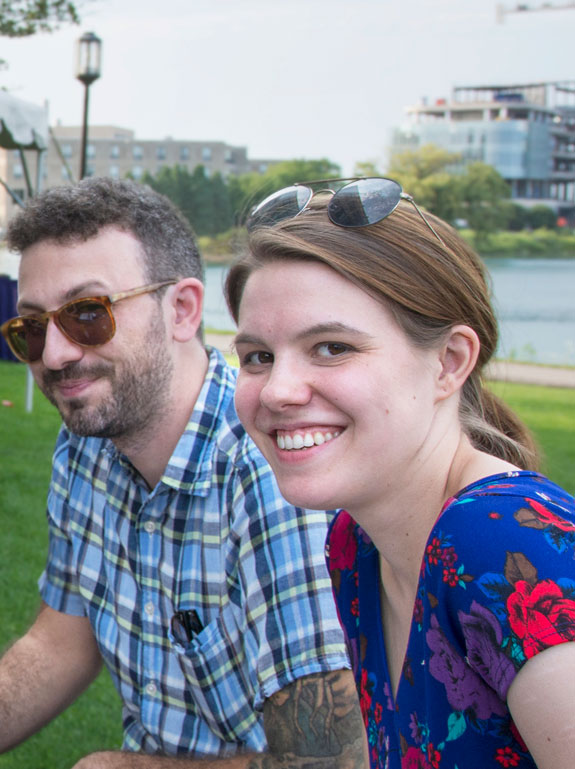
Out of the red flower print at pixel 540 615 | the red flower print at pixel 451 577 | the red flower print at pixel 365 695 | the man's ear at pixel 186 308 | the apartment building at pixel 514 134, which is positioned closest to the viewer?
the red flower print at pixel 540 615

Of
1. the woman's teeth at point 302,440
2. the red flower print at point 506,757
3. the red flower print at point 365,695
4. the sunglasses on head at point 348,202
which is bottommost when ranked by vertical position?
the red flower print at point 365,695

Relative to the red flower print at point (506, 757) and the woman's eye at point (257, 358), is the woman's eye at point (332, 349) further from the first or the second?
the red flower print at point (506, 757)

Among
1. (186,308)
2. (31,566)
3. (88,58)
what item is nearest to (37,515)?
(31,566)

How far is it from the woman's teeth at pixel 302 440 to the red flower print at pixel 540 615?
0.38 meters

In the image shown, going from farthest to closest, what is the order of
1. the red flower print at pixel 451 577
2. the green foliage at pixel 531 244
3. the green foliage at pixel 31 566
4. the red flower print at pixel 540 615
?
the green foliage at pixel 531 244 < the green foliage at pixel 31 566 < the red flower print at pixel 451 577 < the red flower print at pixel 540 615

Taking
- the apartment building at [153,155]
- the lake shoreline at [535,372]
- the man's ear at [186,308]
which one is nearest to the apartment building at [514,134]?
the apartment building at [153,155]

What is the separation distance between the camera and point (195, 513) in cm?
198

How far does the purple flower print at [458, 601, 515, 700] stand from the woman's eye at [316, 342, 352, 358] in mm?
401

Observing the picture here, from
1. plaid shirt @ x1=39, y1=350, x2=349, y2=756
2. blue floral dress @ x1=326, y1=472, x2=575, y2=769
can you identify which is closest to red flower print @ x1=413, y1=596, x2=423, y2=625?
blue floral dress @ x1=326, y1=472, x2=575, y2=769

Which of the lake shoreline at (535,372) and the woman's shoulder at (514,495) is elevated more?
the woman's shoulder at (514,495)

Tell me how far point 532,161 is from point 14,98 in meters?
43.6

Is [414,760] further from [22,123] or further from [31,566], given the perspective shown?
[22,123]

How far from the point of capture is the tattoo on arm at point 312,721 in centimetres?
170

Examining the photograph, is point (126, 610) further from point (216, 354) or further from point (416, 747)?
point (416, 747)
